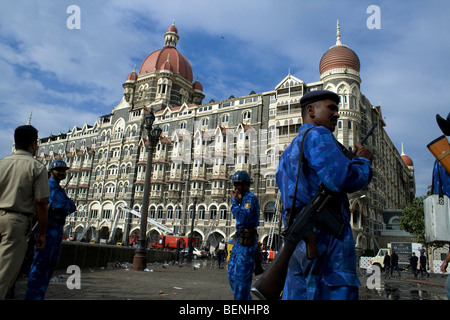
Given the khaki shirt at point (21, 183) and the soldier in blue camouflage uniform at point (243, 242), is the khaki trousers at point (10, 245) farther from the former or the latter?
the soldier in blue camouflage uniform at point (243, 242)

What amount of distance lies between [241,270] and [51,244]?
2.61 metres

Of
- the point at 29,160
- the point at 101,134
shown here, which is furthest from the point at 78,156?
the point at 29,160

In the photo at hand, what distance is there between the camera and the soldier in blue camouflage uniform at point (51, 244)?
171 inches

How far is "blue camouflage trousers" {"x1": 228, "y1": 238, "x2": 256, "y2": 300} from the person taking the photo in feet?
15.0

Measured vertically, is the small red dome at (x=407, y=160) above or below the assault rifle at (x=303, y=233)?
above

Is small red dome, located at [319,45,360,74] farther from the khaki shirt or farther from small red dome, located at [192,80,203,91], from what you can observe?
the khaki shirt

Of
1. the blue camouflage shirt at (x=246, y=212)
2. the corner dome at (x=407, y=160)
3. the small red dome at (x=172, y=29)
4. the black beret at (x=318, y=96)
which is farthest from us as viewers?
the corner dome at (x=407, y=160)

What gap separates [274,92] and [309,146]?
124 ft

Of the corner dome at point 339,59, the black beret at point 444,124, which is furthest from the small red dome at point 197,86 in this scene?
the black beret at point 444,124

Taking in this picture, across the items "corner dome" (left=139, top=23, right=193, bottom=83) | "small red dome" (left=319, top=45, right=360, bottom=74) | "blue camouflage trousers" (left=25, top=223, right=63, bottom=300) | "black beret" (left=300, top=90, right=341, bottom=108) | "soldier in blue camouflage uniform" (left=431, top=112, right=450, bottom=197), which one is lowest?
"blue camouflage trousers" (left=25, top=223, right=63, bottom=300)

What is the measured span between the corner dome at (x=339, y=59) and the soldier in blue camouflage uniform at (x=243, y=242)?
110 feet

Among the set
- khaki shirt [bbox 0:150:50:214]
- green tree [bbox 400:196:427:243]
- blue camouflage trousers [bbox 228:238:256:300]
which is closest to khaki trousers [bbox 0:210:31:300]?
khaki shirt [bbox 0:150:50:214]

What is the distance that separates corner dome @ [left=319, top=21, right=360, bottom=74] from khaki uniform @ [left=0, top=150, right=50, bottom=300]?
36.0 meters
